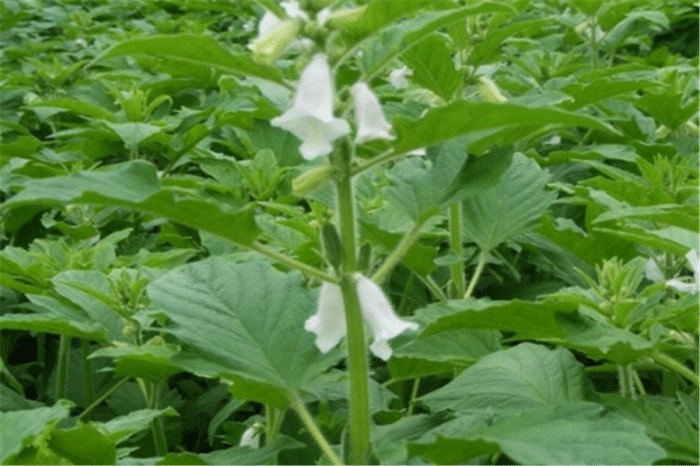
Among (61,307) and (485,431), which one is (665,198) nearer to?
(485,431)

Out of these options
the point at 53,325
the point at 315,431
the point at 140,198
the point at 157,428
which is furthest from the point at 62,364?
the point at 140,198

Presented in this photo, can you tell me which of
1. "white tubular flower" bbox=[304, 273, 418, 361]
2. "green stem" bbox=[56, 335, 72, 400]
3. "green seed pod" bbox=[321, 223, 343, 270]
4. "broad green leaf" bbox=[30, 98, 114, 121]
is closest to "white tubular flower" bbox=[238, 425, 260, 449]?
"white tubular flower" bbox=[304, 273, 418, 361]

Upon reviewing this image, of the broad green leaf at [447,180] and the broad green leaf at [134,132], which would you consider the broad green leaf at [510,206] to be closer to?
the broad green leaf at [447,180]

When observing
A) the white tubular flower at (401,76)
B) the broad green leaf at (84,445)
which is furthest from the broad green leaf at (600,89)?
the broad green leaf at (84,445)

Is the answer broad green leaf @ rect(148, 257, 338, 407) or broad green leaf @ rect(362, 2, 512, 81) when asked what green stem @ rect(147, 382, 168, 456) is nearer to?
broad green leaf @ rect(148, 257, 338, 407)

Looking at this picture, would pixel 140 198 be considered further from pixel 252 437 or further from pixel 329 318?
pixel 252 437

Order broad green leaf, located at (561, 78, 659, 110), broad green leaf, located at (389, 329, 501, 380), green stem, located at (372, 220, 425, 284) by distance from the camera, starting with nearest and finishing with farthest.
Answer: green stem, located at (372, 220, 425, 284) < broad green leaf, located at (389, 329, 501, 380) < broad green leaf, located at (561, 78, 659, 110)
